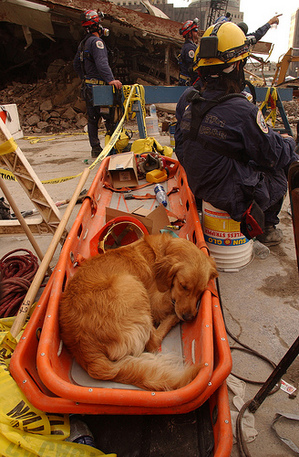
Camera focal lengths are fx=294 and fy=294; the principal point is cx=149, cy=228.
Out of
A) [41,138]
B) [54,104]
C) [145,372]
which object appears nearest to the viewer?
[145,372]

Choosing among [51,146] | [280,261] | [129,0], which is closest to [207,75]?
[280,261]

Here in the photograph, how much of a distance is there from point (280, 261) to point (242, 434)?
2316mm

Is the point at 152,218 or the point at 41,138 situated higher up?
the point at 152,218

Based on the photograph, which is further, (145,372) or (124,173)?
(124,173)

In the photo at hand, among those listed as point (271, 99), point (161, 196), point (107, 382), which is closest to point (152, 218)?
point (161, 196)

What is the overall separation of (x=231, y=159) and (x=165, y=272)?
149cm

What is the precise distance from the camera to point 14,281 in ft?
9.44

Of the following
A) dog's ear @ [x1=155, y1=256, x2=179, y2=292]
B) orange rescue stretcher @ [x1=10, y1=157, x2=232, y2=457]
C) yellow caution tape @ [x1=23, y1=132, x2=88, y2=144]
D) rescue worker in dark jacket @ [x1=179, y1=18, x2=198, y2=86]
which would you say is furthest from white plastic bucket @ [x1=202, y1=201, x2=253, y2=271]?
yellow caution tape @ [x1=23, y1=132, x2=88, y2=144]

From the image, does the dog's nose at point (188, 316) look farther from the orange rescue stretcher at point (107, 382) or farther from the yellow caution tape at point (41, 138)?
A: the yellow caution tape at point (41, 138)

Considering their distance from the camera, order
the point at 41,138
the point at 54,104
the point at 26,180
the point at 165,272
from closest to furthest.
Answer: the point at 165,272 < the point at 26,180 < the point at 41,138 < the point at 54,104

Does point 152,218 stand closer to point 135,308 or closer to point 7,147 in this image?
point 135,308

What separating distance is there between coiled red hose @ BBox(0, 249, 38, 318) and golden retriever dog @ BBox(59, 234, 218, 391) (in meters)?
0.98

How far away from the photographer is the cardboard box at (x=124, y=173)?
4.83 meters

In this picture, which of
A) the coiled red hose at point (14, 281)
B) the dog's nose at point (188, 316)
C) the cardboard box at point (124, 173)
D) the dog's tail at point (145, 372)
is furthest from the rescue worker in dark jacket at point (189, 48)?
the dog's tail at point (145, 372)
